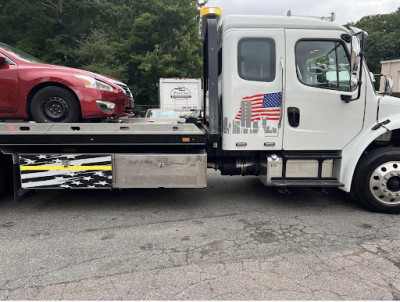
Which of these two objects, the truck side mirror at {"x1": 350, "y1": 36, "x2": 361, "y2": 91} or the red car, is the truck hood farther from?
the red car

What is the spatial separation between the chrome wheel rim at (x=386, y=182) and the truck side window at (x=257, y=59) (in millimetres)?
1943

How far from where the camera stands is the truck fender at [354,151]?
14.2ft

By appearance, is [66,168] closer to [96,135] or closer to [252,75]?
[96,135]

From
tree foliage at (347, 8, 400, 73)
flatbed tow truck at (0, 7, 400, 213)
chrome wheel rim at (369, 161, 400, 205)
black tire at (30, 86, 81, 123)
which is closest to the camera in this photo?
flatbed tow truck at (0, 7, 400, 213)

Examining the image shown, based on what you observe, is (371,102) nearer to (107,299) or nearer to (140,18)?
(107,299)

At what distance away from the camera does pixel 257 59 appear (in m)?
4.25

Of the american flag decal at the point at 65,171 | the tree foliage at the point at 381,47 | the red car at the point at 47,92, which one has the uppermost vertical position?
the tree foliage at the point at 381,47

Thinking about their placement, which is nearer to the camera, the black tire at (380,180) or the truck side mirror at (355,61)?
the truck side mirror at (355,61)

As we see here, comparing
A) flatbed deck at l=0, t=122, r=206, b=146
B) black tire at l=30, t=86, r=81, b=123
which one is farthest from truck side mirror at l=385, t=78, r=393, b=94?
black tire at l=30, t=86, r=81, b=123

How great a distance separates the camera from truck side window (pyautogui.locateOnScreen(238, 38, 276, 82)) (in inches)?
167

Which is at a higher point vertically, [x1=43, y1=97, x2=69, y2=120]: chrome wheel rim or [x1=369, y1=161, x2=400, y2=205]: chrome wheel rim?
[x1=43, y1=97, x2=69, y2=120]: chrome wheel rim

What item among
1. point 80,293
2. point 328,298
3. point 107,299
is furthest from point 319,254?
point 80,293

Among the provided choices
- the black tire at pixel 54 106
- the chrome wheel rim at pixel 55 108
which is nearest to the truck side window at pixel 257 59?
the black tire at pixel 54 106

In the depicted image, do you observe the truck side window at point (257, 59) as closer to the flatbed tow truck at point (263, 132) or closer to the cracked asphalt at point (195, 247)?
the flatbed tow truck at point (263, 132)
